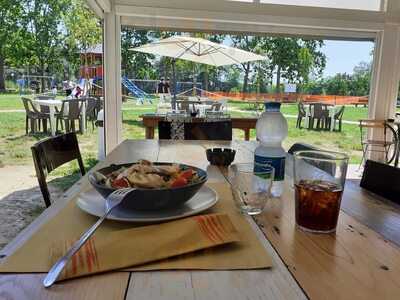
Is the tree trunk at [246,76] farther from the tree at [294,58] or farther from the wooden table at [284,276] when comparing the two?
the wooden table at [284,276]

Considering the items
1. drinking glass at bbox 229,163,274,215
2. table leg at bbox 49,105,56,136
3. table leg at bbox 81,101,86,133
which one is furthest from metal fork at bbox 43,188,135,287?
table leg at bbox 81,101,86,133

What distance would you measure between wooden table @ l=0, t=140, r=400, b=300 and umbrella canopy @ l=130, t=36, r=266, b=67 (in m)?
3.69

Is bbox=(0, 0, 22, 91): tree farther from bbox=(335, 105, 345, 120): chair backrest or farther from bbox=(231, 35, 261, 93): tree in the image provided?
bbox=(335, 105, 345, 120): chair backrest

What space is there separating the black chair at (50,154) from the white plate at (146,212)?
0.41 meters

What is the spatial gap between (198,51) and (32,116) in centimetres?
261

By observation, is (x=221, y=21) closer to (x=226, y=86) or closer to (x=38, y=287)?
(x=226, y=86)

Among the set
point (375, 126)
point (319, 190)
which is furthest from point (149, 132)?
point (319, 190)

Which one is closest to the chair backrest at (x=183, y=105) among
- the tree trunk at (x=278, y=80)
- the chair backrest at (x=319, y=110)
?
the tree trunk at (x=278, y=80)

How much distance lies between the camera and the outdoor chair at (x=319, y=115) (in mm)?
5117

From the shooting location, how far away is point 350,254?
→ 68 cm

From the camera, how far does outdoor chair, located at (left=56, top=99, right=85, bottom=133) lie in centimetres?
303

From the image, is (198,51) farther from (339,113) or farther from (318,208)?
(318,208)

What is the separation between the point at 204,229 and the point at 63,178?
253 centimetres

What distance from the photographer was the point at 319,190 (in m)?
0.81
